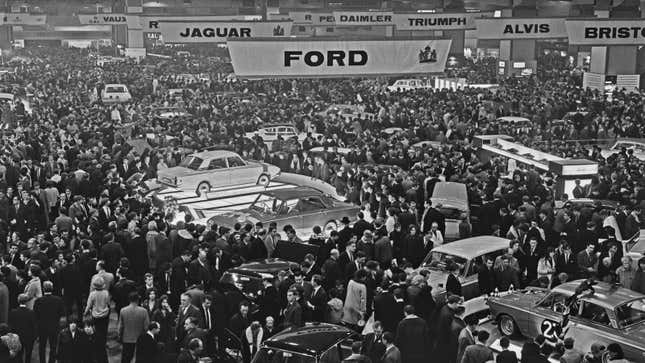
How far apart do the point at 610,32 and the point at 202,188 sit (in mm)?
10898

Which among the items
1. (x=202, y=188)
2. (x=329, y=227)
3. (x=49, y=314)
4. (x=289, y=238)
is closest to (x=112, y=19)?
(x=202, y=188)

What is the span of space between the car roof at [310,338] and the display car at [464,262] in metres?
3.11

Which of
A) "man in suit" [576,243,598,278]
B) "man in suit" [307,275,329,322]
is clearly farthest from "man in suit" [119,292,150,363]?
"man in suit" [576,243,598,278]

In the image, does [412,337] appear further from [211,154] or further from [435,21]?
[435,21]

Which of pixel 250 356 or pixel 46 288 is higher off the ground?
pixel 46 288

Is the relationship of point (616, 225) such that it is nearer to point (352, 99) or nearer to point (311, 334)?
point (311, 334)

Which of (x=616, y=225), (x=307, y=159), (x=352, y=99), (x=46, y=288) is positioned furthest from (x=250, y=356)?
(x=352, y=99)

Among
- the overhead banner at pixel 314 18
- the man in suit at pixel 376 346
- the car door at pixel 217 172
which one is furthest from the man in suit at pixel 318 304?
the overhead banner at pixel 314 18

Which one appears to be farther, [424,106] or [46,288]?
[424,106]

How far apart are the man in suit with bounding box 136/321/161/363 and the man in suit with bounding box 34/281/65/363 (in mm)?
1771

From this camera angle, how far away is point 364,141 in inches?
1024

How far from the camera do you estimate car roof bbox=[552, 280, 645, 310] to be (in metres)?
11.8

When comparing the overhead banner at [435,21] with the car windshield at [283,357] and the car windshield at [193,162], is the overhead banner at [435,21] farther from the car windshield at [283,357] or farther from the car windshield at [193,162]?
the car windshield at [283,357]

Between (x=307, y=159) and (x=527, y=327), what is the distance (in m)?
11.8
